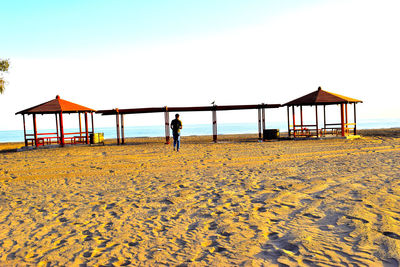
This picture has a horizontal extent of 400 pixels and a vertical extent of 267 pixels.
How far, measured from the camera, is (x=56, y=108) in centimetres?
1920

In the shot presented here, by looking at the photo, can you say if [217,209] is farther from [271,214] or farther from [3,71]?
[3,71]

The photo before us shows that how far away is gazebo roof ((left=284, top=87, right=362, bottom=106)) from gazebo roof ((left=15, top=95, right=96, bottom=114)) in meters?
14.0

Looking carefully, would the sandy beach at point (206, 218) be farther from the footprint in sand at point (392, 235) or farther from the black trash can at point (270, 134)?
the black trash can at point (270, 134)

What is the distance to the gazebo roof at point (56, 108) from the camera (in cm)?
1916

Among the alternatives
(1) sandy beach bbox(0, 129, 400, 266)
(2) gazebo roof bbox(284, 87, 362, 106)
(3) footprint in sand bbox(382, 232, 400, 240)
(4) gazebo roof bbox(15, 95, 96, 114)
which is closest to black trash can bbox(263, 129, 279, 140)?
(2) gazebo roof bbox(284, 87, 362, 106)

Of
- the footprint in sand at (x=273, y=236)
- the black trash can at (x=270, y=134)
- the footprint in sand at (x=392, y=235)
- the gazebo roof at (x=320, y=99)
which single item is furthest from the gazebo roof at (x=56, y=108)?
the footprint in sand at (x=392, y=235)

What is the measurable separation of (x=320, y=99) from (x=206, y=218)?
18.0m

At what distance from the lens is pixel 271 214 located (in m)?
4.75

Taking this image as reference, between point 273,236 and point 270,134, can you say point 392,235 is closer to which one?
point 273,236

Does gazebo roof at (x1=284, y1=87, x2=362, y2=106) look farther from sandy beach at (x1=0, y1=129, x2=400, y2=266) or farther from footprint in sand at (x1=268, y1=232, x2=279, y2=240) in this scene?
footprint in sand at (x1=268, y1=232, x2=279, y2=240)

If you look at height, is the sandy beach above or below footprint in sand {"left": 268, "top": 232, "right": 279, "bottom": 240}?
above

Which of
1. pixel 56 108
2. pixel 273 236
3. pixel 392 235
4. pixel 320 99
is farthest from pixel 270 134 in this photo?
pixel 273 236

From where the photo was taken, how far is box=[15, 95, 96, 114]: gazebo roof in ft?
62.8

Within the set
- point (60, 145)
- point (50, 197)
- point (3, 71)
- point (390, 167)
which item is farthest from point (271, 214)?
point (3, 71)
